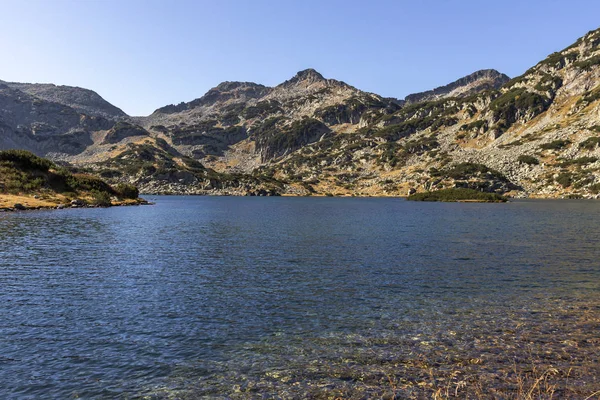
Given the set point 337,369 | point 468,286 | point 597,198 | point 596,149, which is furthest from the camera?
point 596,149

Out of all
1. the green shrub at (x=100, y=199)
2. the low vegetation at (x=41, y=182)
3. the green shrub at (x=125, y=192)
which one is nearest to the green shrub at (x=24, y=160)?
the low vegetation at (x=41, y=182)

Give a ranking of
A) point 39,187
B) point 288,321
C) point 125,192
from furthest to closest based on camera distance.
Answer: point 125,192 < point 39,187 < point 288,321

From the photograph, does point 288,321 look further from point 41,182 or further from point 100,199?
point 41,182

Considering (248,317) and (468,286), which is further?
(468,286)

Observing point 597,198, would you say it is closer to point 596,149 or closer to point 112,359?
point 596,149

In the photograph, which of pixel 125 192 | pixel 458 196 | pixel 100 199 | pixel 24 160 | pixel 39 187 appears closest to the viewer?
pixel 39 187

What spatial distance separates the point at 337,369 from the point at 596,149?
241526 mm

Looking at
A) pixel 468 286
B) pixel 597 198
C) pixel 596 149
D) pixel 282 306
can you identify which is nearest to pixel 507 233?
→ pixel 468 286

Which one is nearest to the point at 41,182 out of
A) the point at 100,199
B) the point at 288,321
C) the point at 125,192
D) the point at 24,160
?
the point at 24,160

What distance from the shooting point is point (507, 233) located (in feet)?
182

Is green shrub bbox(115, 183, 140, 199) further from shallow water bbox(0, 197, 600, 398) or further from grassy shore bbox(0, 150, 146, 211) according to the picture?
shallow water bbox(0, 197, 600, 398)

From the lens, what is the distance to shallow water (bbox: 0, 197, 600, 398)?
12.9 metres

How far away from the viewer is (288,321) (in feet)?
61.5

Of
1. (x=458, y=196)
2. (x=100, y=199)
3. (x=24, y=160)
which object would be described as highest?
(x=24, y=160)
